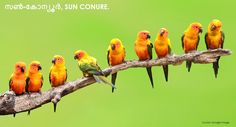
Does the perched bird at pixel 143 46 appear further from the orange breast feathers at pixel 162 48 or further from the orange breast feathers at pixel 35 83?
the orange breast feathers at pixel 35 83

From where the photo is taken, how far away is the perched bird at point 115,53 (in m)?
11.4

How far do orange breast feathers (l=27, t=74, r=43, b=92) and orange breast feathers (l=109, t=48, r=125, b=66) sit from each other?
0.81 meters

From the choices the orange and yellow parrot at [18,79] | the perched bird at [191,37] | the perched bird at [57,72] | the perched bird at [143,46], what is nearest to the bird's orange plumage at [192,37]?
the perched bird at [191,37]

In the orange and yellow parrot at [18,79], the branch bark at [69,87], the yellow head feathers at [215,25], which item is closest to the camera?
the orange and yellow parrot at [18,79]

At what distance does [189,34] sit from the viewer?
11547 mm

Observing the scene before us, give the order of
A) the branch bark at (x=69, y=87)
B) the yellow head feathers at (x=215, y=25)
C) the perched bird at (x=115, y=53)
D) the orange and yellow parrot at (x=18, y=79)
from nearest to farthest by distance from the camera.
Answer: the orange and yellow parrot at (x=18, y=79)
the branch bark at (x=69, y=87)
the perched bird at (x=115, y=53)
the yellow head feathers at (x=215, y=25)

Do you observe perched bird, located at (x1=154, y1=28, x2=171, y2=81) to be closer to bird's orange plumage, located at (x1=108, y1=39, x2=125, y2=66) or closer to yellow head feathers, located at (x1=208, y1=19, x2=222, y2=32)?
bird's orange plumage, located at (x1=108, y1=39, x2=125, y2=66)

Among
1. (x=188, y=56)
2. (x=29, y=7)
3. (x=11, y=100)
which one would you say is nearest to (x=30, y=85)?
(x=11, y=100)

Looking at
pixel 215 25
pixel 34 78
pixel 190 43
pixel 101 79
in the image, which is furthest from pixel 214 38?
pixel 34 78

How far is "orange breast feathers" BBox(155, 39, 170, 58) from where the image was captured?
11477mm

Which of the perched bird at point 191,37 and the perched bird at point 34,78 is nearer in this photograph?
the perched bird at point 34,78

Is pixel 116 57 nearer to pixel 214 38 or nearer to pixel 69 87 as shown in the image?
pixel 69 87

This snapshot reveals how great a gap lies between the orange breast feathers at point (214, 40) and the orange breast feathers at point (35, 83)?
1923 millimetres

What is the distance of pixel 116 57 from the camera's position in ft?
37.6
